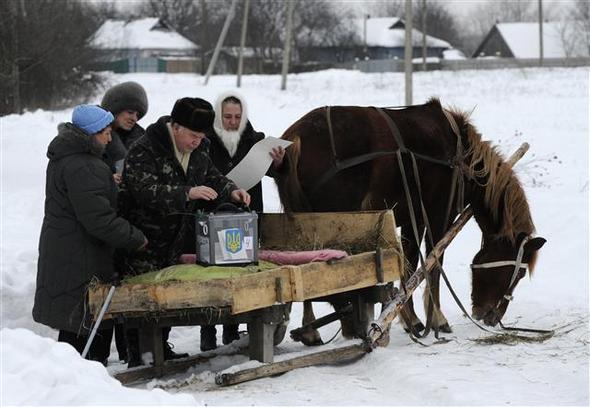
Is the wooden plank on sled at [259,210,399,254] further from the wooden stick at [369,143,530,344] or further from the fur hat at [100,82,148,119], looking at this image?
the fur hat at [100,82,148,119]

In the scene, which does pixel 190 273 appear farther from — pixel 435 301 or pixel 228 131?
pixel 435 301

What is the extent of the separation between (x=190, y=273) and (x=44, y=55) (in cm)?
2409

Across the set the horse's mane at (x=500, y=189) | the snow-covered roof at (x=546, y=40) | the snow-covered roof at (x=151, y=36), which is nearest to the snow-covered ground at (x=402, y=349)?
the horse's mane at (x=500, y=189)

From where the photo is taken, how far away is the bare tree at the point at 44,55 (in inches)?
973

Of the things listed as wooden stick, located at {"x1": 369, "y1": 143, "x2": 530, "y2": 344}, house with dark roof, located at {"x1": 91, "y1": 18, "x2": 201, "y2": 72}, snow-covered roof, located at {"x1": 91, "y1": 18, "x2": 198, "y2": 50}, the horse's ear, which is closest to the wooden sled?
wooden stick, located at {"x1": 369, "y1": 143, "x2": 530, "y2": 344}

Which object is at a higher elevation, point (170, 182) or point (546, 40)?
point (546, 40)

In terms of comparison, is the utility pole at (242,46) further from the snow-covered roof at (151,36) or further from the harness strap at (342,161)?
Answer: the harness strap at (342,161)

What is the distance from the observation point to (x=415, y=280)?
6.55m

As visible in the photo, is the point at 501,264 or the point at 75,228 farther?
the point at 501,264

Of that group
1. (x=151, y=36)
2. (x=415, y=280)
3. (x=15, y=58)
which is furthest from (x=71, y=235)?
(x=151, y=36)

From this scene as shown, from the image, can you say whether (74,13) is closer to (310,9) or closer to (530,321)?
(530,321)

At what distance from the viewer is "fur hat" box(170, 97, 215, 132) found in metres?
5.49

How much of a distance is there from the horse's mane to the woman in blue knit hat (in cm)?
294

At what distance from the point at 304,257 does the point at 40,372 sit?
2.30m
